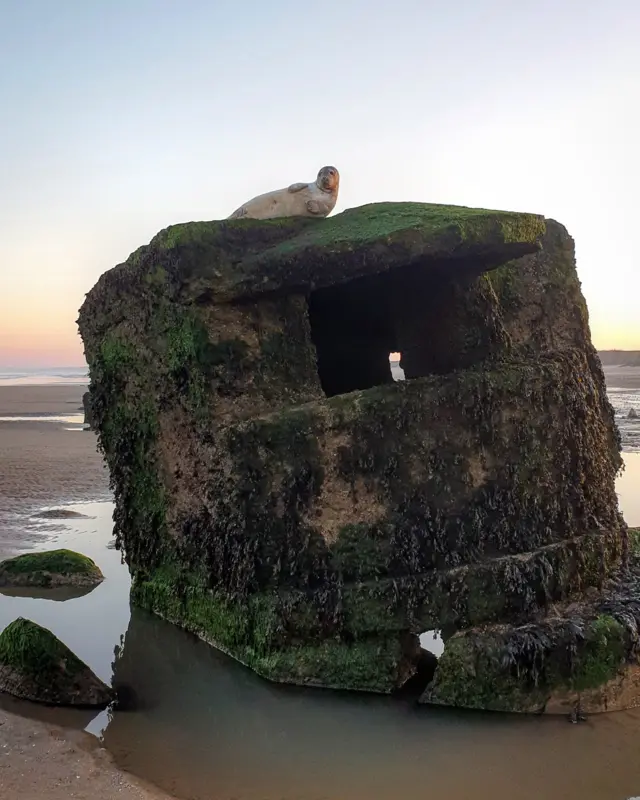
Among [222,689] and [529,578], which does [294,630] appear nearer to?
[222,689]

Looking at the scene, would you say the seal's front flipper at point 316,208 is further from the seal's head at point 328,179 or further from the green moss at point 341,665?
the green moss at point 341,665

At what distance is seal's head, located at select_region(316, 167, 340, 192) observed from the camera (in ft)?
24.5

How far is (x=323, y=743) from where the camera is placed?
5359mm

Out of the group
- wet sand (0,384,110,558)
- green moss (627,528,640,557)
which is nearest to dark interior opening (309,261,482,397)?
green moss (627,528,640,557)

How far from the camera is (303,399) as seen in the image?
6.84 metres

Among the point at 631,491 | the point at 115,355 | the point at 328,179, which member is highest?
the point at 328,179

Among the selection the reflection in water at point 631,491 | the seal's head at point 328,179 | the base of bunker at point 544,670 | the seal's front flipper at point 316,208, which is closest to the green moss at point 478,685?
the base of bunker at point 544,670

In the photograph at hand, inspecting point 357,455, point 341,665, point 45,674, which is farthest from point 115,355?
point 341,665

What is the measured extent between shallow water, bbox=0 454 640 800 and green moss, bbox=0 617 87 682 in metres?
0.27

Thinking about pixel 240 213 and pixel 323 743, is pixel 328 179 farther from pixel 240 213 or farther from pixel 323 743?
pixel 323 743

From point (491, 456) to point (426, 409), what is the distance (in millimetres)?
723

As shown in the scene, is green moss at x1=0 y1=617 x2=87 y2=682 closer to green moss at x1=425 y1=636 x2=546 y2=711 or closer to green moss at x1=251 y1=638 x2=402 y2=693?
green moss at x1=251 y1=638 x2=402 y2=693

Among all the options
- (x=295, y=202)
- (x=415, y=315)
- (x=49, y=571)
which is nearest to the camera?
(x=295, y=202)

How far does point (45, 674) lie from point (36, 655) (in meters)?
0.16
